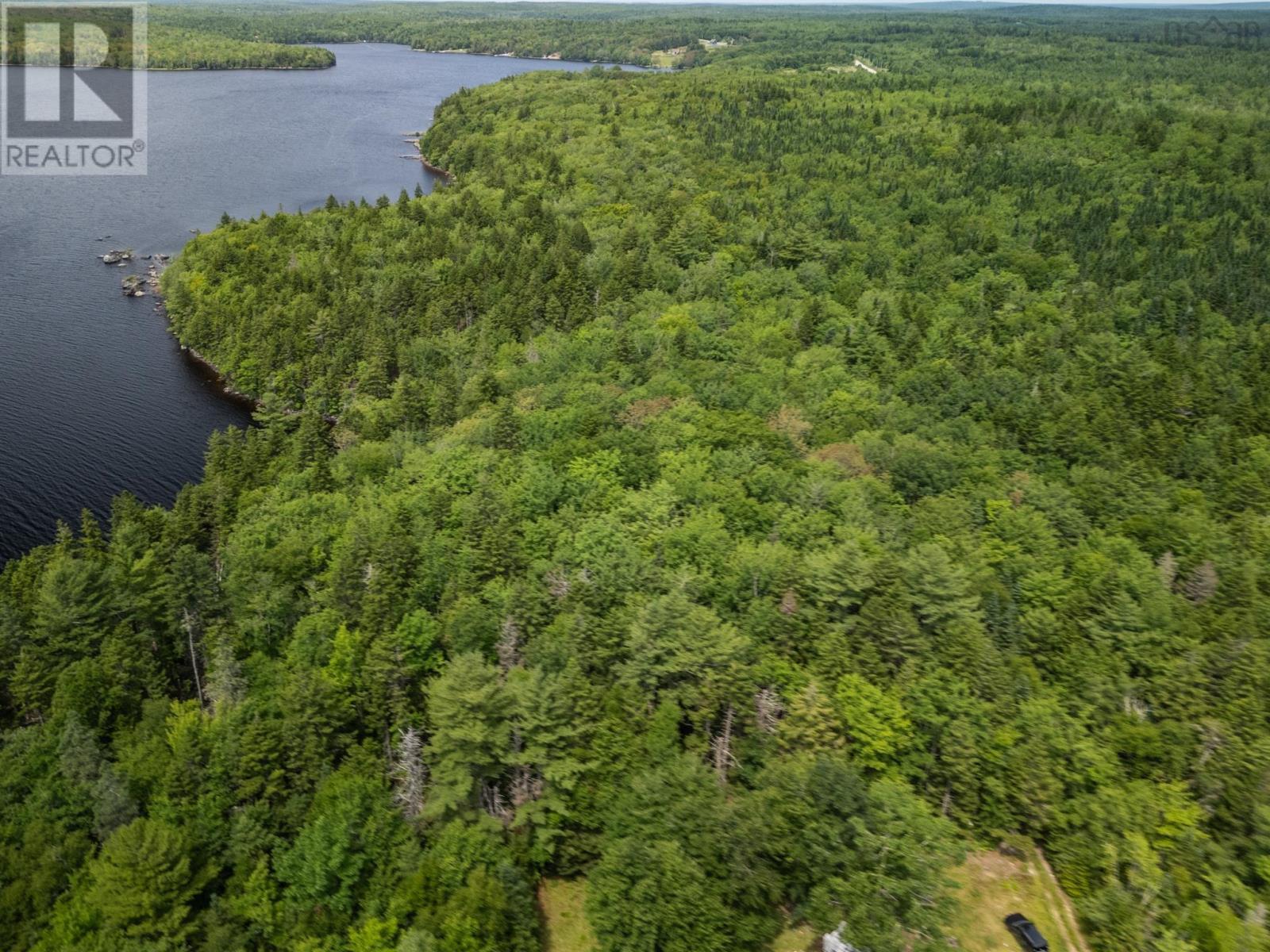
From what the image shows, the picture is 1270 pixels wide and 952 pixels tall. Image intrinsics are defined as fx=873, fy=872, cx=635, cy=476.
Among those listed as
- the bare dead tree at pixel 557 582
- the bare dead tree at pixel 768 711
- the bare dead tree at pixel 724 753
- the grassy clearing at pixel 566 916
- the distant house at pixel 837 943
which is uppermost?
the bare dead tree at pixel 557 582

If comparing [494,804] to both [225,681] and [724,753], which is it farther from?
[225,681]

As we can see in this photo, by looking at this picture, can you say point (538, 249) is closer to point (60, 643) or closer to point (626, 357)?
point (626, 357)

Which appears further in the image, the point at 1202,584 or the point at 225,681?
the point at 1202,584

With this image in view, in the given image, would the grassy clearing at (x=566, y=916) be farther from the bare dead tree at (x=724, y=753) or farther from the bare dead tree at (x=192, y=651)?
the bare dead tree at (x=192, y=651)

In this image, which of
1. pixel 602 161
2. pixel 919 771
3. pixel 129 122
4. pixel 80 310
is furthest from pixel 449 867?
pixel 129 122

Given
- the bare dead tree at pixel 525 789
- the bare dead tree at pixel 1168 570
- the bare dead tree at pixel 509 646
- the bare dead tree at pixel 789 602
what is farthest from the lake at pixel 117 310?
the bare dead tree at pixel 1168 570

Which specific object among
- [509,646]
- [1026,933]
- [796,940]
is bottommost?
[796,940]

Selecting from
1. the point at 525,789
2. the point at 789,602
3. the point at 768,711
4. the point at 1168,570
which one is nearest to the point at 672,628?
the point at 768,711

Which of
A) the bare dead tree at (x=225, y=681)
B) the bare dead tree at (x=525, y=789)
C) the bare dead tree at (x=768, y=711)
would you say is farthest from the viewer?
the bare dead tree at (x=225, y=681)
